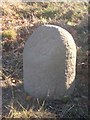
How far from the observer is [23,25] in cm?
700

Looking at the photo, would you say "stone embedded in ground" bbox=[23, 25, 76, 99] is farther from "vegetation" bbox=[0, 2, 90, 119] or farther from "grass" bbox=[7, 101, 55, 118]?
"grass" bbox=[7, 101, 55, 118]

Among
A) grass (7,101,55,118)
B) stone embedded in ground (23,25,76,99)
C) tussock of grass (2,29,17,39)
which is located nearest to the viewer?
grass (7,101,55,118)

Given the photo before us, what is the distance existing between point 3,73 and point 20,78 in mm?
278

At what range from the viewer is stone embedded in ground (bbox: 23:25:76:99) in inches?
184

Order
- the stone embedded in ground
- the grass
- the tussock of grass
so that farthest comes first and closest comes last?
the tussock of grass → the stone embedded in ground → the grass

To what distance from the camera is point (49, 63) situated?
4656 millimetres

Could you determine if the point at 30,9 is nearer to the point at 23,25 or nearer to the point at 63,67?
the point at 23,25

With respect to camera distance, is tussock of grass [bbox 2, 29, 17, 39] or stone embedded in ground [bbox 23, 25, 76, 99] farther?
tussock of grass [bbox 2, 29, 17, 39]

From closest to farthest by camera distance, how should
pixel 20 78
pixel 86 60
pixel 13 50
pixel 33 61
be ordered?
1. pixel 33 61
2. pixel 20 78
3. pixel 86 60
4. pixel 13 50

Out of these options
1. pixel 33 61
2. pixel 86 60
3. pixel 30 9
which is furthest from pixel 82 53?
pixel 30 9

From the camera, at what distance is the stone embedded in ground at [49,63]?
4672 millimetres

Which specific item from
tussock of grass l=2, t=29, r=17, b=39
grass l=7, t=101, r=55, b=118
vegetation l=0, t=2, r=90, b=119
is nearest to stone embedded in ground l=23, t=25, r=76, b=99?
vegetation l=0, t=2, r=90, b=119

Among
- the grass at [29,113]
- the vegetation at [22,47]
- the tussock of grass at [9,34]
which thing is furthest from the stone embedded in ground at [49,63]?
the tussock of grass at [9,34]

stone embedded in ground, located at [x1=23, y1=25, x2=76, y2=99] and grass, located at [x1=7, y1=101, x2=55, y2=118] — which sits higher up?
stone embedded in ground, located at [x1=23, y1=25, x2=76, y2=99]
